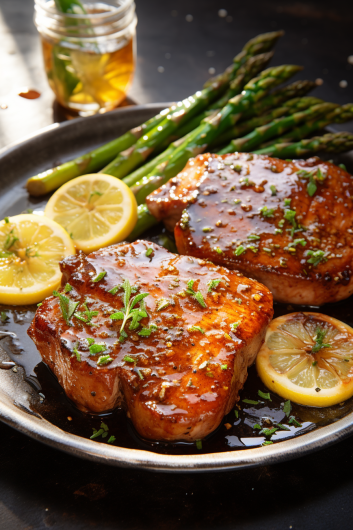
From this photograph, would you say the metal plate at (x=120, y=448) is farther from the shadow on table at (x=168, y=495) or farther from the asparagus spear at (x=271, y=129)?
the asparagus spear at (x=271, y=129)

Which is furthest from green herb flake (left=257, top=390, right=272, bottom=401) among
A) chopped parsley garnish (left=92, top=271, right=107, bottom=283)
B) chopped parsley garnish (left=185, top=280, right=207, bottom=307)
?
chopped parsley garnish (left=92, top=271, right=107, bottom=283)

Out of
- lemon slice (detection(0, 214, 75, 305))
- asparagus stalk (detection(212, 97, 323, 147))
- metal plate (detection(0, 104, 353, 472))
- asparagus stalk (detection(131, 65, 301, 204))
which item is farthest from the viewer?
asparagus stalk (detection(212, 97, 323, 147))

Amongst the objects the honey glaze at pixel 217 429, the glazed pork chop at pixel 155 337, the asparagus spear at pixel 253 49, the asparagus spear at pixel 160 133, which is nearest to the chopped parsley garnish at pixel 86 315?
Result: the glazed pork chop at pixel 155 337

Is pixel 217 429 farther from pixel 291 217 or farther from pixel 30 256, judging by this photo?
pixel 30 256

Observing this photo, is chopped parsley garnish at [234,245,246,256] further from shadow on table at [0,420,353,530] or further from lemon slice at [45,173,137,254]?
shadow on table at [0,420,353,530]

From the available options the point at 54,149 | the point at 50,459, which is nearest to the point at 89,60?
the point at 54,149

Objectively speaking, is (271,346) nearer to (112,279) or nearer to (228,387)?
(228,387)

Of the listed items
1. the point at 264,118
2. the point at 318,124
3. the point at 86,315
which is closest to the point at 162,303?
the point at 86,315
